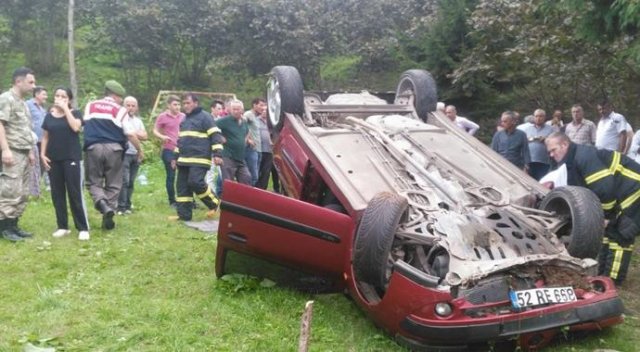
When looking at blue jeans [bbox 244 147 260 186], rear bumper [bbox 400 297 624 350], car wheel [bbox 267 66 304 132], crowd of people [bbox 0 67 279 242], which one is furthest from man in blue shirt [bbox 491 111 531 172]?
rear bumper [bbox 400 297 624 350]

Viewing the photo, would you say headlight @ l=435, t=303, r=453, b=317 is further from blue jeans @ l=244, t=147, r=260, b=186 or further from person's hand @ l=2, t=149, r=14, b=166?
blue jeans @ l=244, t=147, r=260, b=186

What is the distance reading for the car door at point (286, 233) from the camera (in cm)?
438

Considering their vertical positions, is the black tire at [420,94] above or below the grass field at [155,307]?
above

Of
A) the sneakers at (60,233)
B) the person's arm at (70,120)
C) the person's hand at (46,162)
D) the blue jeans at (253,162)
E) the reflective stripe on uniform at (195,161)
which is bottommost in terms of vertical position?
the sneakers at (60,233)

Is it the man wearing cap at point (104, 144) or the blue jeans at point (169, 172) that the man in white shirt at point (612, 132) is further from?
the man wearing cap at point (104, 144)

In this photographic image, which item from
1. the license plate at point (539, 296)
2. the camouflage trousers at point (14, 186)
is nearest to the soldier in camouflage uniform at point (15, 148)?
the camouflage trousers at point (14, 186)

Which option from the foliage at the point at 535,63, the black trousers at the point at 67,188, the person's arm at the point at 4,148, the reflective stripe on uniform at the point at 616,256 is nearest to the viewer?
the reflective stripe on uniform at the point at 616,256

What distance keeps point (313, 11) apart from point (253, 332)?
14134mm

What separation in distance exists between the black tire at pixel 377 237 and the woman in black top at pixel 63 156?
11.4 ft

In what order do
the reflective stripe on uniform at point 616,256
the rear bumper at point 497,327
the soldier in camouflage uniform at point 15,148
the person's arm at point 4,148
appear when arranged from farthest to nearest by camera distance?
the soldier in camouflage uniform at point 15,148, the person's arm at point 4,148, the reflective stripe on uniform at point 616,256, the rear bumper at point 497,327

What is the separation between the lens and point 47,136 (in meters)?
6.45

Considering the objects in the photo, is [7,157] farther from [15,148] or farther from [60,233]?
[60,233]

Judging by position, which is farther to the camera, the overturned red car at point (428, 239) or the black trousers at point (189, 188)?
the black trousers at point (189, 188)

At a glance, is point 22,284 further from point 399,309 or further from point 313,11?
point 313,11
